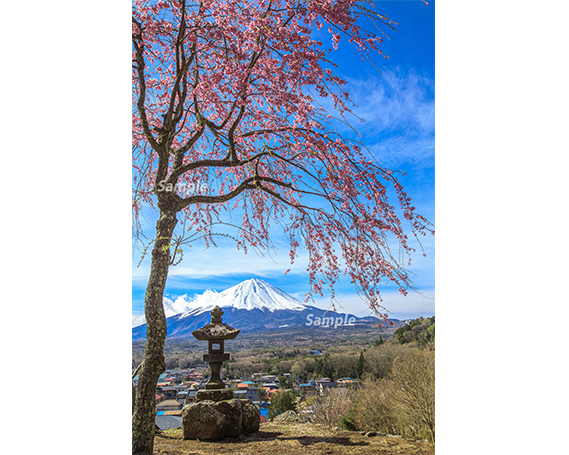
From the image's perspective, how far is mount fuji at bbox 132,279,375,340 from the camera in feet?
7.98

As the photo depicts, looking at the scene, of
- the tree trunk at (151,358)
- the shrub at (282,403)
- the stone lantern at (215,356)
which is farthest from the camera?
the shrub at (282,403)

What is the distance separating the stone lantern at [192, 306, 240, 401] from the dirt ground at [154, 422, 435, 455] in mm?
303

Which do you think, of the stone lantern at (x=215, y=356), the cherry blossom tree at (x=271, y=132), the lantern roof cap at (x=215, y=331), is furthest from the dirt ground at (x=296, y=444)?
the lantern roof cap at (x=215, y=331)

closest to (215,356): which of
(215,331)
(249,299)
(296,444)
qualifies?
(215,331)

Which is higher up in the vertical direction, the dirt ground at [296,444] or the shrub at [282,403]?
the shrub at [282,403]

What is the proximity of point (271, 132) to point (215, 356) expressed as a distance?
180 centimetres

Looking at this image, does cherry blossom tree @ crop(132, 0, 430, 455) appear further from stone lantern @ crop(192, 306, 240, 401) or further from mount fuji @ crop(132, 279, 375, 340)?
stone lantern @ crop(192, 306, 240, 401)

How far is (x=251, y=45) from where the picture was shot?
7.06 ft

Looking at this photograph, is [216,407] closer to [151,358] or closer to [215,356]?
[215,356]

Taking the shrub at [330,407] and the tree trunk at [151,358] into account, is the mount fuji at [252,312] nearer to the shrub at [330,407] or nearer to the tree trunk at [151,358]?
the tree trunk at [151,358]

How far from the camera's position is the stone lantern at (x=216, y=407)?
2375 mm
